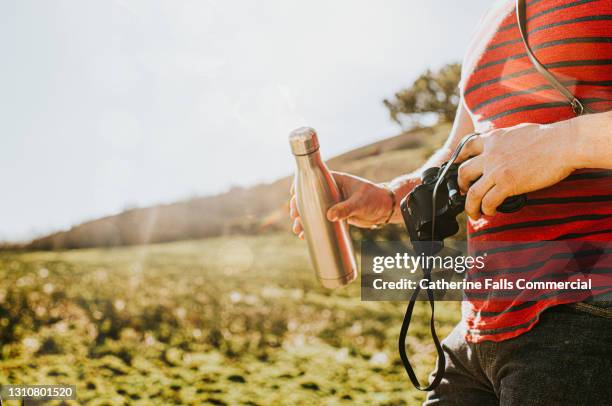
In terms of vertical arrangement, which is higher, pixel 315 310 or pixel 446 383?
pixel 446 383

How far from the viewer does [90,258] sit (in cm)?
749

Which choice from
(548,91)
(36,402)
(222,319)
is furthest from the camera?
(222,319)

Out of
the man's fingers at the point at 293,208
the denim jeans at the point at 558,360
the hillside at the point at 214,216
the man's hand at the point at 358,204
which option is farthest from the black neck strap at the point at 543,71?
the hillside at the point at 214,216

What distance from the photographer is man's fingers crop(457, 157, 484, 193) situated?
991 millimetres

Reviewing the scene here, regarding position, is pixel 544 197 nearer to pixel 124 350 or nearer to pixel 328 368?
pixel 328 368

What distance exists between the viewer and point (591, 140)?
881 millimetres

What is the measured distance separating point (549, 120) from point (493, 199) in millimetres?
278

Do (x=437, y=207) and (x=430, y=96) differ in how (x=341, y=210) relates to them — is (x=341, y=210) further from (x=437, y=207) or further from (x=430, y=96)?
(x=430, y=96)

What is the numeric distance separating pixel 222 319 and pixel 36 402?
1646 mm

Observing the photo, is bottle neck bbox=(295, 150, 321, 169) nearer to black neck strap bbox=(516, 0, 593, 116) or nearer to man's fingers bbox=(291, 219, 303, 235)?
man's fingers bbox=(291, 219, 303, 235)

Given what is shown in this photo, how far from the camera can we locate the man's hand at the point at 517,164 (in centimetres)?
92

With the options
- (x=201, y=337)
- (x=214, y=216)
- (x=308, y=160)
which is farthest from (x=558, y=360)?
(x=214, y=216)

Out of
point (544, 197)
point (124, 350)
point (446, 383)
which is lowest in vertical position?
point (124, 350)

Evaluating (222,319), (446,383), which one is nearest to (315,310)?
(222,319)
